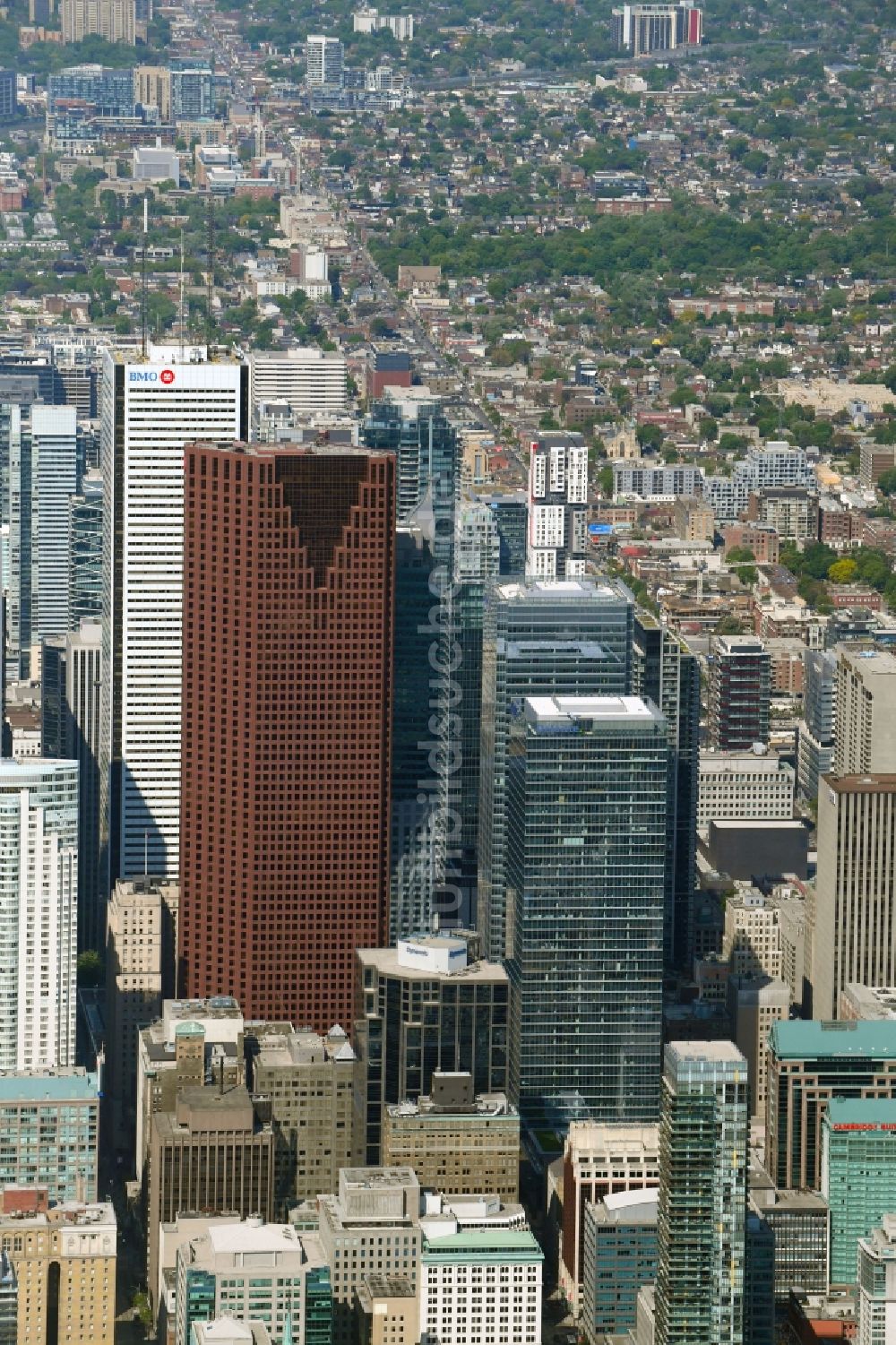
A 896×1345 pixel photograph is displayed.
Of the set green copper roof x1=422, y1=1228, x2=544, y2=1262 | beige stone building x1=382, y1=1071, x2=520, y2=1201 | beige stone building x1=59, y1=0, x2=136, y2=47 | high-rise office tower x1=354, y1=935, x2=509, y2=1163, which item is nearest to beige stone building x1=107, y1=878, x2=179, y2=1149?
high-rise office tower x1=354, y1=935, x2=509, y2=1163

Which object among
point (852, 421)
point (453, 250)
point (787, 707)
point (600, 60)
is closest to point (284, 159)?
point (453, 250)

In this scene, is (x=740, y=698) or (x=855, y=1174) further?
(x=740, y=698)

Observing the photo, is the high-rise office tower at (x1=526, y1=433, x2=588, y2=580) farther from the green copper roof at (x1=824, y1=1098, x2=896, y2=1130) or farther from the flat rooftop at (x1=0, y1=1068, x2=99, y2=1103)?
the flat rooftop at (x1=0, y1=1068, x2=99, y2=1103)

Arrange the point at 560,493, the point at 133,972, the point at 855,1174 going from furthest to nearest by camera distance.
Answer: the point at 560,493, the point at 133,972, the point at 855,1174

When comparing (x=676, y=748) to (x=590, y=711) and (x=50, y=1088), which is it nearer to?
(x=590, y=711)

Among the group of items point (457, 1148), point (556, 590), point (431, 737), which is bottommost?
point (457, 1148)

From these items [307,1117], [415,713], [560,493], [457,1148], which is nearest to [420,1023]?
[307,1117]

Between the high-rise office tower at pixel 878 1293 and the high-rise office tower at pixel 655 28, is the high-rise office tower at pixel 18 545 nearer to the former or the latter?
the high-rise office tower at pixel 878 1293
